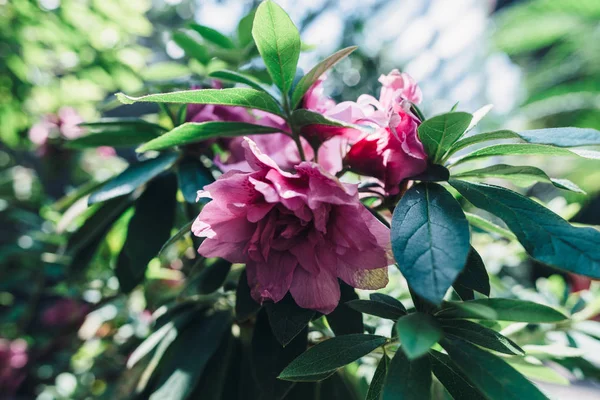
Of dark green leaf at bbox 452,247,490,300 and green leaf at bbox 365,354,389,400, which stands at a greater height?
dark green leaf at bbox 452,247,490,300

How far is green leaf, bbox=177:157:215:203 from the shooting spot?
519mm

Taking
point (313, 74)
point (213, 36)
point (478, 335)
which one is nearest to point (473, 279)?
point (478, 335)

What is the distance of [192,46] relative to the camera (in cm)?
75

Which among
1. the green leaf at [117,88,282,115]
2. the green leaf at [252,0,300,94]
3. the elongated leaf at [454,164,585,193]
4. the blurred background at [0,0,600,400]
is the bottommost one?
the blurred background at [0,0,600,400]

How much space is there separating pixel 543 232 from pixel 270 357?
0.29 meters

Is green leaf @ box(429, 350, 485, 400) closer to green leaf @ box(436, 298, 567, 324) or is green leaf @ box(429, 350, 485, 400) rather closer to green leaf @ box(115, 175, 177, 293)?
green leaf @ box(436, 298, 567, 324)

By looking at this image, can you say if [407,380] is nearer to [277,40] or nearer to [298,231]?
[298,231]

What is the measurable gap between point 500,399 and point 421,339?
0.07 m

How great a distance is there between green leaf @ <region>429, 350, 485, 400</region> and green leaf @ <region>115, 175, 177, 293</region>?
381mm

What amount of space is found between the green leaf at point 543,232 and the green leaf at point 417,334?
96 mm

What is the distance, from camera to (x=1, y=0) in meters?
1.31

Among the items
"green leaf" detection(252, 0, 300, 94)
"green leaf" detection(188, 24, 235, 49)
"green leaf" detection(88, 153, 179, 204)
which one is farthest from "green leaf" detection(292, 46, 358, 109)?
"green leaf" detection(188, 24, 235, 49)

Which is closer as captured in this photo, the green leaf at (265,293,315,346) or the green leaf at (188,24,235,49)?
the green leaf at (265,293,315,346)

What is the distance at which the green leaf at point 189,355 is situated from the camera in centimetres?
49
